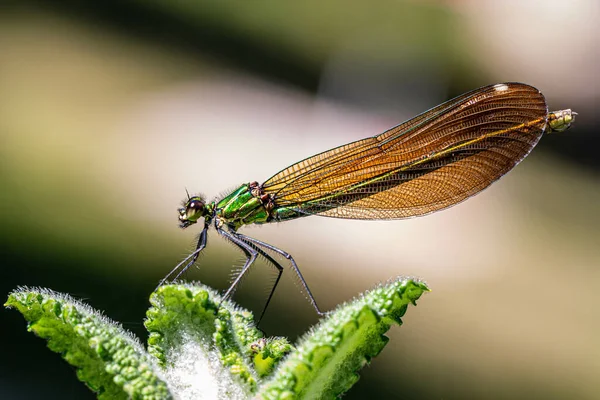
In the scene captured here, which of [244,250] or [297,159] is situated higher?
[297,159]

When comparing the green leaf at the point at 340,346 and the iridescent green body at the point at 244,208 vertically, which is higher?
the iridescent green body at the point at 244,208

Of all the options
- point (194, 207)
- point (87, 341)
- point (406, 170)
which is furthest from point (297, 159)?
point (87, 341)

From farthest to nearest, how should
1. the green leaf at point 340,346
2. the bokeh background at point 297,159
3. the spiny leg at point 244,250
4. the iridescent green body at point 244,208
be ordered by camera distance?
1. the bokeh background at point 297,159
2. the iridescent green body at point 244,208
3. the spiny leg at point 244,250
4. the green leaf at point 340,346

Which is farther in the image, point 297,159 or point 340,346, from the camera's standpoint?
point 297,159

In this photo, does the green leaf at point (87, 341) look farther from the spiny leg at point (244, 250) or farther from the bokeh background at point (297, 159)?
the bokeh background at point (297, 159)

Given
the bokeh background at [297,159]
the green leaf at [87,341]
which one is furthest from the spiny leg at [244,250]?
the green leaf at [87,341]

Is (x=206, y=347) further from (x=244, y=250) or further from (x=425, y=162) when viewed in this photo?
(x=425, y=162)

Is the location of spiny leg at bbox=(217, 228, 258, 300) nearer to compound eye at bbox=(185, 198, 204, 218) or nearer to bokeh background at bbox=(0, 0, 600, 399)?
compound eye at bbox=(185, 198, 204, 218)
